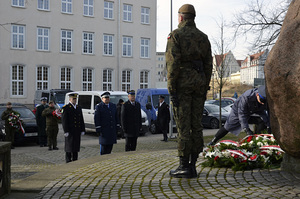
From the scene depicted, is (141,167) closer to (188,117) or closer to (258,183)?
(188,117)

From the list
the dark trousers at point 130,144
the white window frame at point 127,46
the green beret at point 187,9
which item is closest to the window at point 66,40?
the white window frame at point 127,46

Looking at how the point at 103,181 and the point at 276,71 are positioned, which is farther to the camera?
the point at 103,181

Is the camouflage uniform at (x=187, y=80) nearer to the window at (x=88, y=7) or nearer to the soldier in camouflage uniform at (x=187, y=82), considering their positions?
the soldier in camouflage uniform at (x=187, y=82)

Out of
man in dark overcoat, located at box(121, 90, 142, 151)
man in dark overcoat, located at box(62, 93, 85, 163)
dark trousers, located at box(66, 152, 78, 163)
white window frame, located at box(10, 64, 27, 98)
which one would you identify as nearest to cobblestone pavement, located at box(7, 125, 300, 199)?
man in dark overcoat, located at box(62, 93, 85, 163)

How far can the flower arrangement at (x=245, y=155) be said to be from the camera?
610cm

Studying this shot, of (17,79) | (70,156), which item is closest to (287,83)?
(70,156)

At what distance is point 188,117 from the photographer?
18.2 feet

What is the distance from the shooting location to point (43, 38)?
39375mm

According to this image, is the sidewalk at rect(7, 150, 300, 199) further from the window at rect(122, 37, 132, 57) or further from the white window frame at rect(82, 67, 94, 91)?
the window at rect(122, 37, 132, 57)

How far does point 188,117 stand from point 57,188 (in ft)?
6.59

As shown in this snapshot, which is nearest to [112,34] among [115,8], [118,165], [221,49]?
[115,8]

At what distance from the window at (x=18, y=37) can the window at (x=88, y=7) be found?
6.88 meters

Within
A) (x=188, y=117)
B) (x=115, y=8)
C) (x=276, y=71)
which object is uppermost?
(x=115, y=8)

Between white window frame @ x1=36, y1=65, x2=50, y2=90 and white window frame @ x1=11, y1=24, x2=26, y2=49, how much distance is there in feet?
8.85
